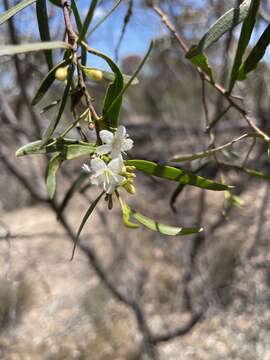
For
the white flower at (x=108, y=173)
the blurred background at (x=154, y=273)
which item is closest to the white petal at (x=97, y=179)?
the white flower at (x=108, y=173)

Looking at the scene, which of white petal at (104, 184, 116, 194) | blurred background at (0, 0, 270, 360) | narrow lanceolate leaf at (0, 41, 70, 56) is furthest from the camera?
blurred background at (0, 0, 270, 360)

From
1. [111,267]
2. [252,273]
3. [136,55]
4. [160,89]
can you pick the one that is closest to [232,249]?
[252,273]

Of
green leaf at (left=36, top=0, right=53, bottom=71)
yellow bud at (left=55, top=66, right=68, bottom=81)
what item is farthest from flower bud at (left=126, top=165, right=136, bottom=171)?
green leaf at (left=36, top=0, right=53, bottom=71)

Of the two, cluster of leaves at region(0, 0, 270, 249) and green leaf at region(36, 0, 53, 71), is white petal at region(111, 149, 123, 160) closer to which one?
cluster of leaves at region(0, 0, 270, 249)

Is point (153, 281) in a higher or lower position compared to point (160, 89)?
lower

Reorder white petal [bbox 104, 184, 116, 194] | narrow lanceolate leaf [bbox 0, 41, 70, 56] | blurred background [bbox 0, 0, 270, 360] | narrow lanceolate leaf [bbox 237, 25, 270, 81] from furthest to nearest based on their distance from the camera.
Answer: blurred background [bbox 0, 0, 270, 360]
narrow lanceolate leaf [bbox 237, 25, 270, 81]
white petal [bbox 104, 184, 116, 194]
narrow lanceolate leaf [bbox 0, 41, 70, 56]

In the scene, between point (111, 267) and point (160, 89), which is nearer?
point (111, 267)

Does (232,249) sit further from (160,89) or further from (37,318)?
(160,89)

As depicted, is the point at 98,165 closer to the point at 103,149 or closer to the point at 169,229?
the point at 103,149
